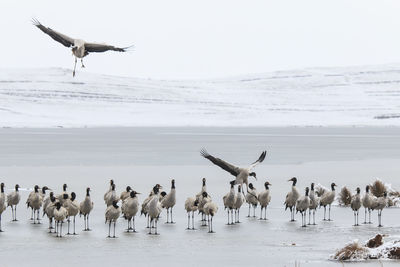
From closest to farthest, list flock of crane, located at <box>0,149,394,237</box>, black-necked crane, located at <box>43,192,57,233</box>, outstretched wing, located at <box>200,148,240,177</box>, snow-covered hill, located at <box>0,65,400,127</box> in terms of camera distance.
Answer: outstretched wing, located at <box>200,148,240,177</box>
flock of crane, located at <box>0,149,394,237</box>
black-necked crane, located at <box>43,192,57,233</box>
snow-covered hill, located at <box>0,65,400,127</box>

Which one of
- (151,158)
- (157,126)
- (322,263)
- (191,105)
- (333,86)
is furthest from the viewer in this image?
(333,86)

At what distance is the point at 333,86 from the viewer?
169m

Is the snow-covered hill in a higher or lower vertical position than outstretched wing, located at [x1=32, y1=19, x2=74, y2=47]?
higher

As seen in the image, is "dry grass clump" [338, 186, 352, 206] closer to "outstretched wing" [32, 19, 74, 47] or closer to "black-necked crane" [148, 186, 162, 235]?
"black-necked crane" [148, 186, 162, 235]

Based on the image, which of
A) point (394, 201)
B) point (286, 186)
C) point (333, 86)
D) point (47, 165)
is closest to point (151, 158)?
point (47, 165)

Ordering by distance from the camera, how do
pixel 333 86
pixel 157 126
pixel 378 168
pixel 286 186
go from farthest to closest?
pixel 333 86 → pixel 157 126 → pixel 378 168 → pixel 286 186

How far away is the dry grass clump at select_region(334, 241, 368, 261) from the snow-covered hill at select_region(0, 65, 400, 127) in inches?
4205

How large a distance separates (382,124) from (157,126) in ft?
110

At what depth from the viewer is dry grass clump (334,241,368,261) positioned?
52.9 feet

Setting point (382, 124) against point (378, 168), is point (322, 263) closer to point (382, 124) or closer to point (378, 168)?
point (378, 168)

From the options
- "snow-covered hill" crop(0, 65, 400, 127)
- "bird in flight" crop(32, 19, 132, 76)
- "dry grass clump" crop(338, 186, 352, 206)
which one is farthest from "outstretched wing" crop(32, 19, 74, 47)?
"snow-covered hill" crop(0, 65, 400, 127)

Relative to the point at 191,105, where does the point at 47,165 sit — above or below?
below

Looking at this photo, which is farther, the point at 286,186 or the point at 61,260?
the point at 286,186

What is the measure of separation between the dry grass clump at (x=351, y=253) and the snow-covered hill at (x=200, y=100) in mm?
106816
